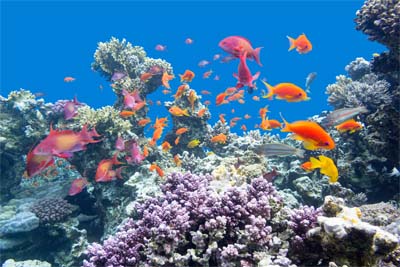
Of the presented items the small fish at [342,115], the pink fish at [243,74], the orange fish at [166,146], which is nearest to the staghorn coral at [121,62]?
the orange fish at [166,146]

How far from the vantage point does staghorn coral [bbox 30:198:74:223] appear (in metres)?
6.84

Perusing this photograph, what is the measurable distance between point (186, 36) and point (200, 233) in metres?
78.5

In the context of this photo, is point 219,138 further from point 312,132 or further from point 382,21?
point 312,132

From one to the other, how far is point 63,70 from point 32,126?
8926 centimetres

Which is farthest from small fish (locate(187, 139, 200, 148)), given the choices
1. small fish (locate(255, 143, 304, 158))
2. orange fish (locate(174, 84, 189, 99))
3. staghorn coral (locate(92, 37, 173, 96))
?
small fish (locate(255, 143, 304, 158))

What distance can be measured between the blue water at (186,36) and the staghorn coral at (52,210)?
6433 centimetres

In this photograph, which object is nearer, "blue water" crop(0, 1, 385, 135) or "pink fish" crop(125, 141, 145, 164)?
"pink fish" crop(125, 141, 145, 164)

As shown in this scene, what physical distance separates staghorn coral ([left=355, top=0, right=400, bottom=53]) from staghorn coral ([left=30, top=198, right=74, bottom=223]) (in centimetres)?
778

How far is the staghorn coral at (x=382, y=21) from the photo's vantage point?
625 cm

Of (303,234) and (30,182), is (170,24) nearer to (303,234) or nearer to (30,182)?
(30,182)

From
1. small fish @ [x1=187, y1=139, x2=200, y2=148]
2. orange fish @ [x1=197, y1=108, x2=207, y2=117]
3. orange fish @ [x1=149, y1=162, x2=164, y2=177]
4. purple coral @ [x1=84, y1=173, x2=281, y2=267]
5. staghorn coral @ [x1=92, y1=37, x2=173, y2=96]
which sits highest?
staghorn coral @ [x1=92, y1=37, x2=173, y2=96]

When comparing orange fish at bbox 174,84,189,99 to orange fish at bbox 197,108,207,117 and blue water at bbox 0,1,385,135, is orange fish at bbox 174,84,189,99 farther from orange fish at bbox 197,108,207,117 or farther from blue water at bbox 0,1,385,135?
blue water at bbox 0,1,385,135

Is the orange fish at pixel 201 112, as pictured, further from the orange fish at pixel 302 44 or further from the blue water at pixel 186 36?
the blue water at pixel 186 36

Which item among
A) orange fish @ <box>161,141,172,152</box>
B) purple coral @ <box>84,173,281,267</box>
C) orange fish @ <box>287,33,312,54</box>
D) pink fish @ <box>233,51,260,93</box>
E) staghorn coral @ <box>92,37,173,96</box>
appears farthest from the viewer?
staghorn coral @ <box>92,37,173,96</box>
